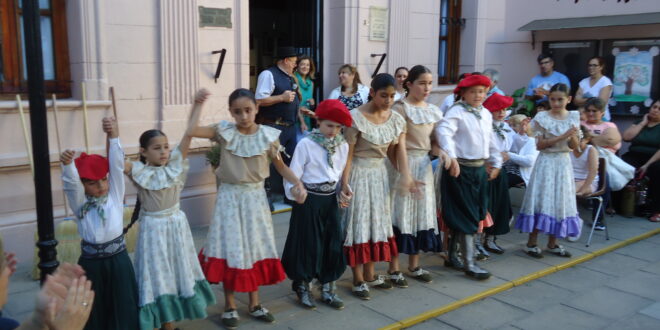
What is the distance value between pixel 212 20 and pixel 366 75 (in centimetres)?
259

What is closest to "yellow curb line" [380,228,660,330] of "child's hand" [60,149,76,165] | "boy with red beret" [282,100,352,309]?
"boy with red beret" [282,100,352,309]

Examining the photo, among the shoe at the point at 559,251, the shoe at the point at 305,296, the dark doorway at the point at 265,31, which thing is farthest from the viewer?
the dark doorway at the point at 265,31

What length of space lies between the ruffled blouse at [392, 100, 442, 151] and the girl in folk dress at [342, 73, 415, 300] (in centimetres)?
19

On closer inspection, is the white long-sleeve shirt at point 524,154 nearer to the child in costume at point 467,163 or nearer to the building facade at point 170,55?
→ the child in costume at point 467,163

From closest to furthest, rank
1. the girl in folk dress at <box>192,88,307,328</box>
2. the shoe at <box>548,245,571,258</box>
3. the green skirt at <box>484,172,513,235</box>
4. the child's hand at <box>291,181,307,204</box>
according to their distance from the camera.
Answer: the girl in folk dress at <box>192,88,307,328</box> < the child's hand at <box>291,181,307,204</box> < the green skirt at <box>484,172,513,235</box> < the shoe at <box>548,245,571,258</box>

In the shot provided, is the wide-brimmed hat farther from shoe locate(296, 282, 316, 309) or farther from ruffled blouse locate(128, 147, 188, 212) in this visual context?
ruffled blouse locate(128, 147, 188, 212)

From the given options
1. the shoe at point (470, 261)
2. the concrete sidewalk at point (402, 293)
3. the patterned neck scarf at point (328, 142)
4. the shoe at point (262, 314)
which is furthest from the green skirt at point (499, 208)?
the shoe at point (262, 314)

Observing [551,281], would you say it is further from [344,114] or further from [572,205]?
[344,114]

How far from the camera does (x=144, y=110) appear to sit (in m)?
6.56

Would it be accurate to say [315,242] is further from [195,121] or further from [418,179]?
[195,121]

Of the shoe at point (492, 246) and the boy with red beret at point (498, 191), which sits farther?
the shoe at point (492, 246)

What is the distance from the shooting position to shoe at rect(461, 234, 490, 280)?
5.65m

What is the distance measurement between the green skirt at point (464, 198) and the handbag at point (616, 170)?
308 cm

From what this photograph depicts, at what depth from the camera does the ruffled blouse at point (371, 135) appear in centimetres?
493
